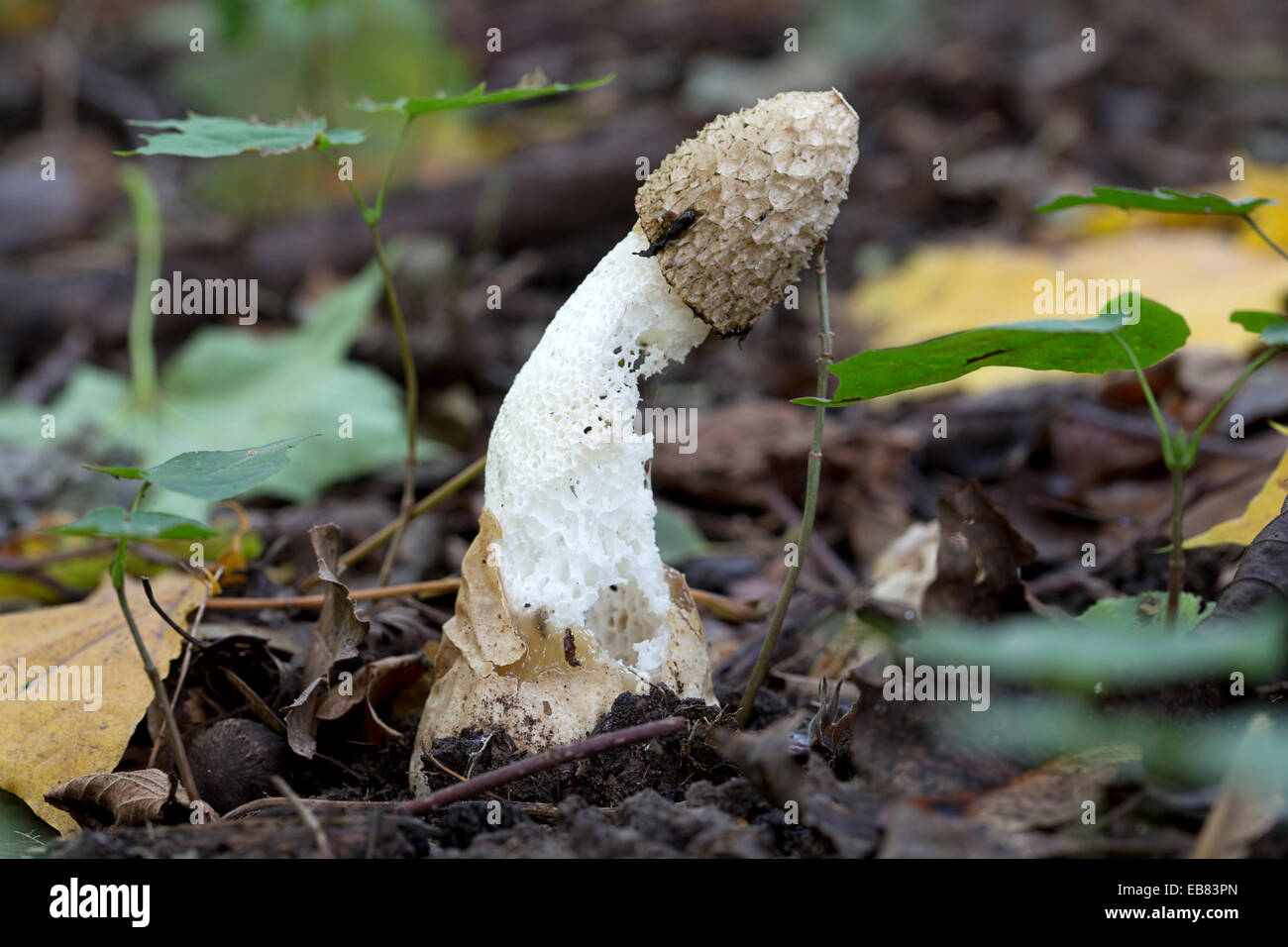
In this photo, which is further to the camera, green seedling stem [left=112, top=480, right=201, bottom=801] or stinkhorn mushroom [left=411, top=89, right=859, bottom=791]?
stinkhorn mushroom [left=411, top=89, right=859, bottom=791]

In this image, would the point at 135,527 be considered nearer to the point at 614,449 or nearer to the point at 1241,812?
the point at 614,449

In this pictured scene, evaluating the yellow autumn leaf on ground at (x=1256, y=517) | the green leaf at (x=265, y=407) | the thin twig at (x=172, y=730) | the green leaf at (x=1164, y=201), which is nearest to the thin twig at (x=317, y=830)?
the thin twig at (x=172, y=730)

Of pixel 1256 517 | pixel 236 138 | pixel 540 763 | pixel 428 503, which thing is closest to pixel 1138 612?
pixel 1256 517

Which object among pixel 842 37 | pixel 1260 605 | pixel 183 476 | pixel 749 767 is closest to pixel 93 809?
pixel 183 476

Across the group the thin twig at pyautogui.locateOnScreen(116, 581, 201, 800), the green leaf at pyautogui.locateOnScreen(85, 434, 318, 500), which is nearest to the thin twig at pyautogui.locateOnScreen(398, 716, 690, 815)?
the thin twig at pyautogui.locateOnScreen(116, 581, 201, 800)

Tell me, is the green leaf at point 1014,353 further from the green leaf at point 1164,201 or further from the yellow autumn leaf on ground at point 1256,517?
the yellow autumn leaf on ground at point 1256,517

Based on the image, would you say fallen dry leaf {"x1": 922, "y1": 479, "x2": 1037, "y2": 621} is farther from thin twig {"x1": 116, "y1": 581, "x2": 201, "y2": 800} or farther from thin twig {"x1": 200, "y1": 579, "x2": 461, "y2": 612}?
thin twig {"x1": 116, "y1": 581, "x2": 201, "y2": 800}

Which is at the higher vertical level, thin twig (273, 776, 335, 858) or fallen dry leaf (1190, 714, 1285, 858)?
fallen dry leaf (1190, 714, 1285, 858)
